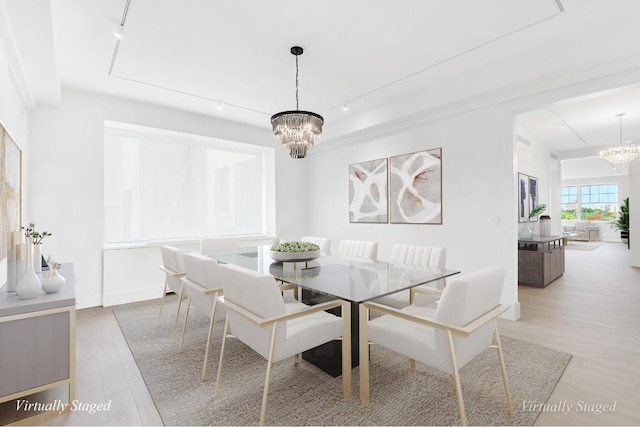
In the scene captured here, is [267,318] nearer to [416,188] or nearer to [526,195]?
[416,188]

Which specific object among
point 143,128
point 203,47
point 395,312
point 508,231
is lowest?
point 395,312

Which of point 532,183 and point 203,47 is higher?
point 203,47

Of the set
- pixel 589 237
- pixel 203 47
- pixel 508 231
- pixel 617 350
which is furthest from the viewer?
pixel 589 237

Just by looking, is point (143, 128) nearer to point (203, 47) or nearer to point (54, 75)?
point (54, 75)

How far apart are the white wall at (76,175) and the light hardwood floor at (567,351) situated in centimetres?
69

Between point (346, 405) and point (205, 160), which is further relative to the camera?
point (205, 160)

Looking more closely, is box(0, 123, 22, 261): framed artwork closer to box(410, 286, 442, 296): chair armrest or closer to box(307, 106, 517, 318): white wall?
box(410, 286, 442, 296): chair armrest

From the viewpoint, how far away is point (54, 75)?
9.81 feet

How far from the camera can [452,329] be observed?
159 cm

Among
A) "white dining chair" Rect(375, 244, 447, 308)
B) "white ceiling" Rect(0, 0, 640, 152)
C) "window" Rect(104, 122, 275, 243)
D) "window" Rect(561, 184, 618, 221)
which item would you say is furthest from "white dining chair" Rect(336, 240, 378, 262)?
"window" Rect(561, 184, 618, 221)

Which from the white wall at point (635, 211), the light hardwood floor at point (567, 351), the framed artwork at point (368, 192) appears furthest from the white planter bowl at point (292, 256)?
the white wall at point (635, 211)

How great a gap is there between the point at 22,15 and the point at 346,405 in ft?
10.9

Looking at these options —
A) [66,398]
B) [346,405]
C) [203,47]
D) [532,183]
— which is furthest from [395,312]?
[532,183]

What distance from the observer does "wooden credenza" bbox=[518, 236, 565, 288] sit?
4914 mm
